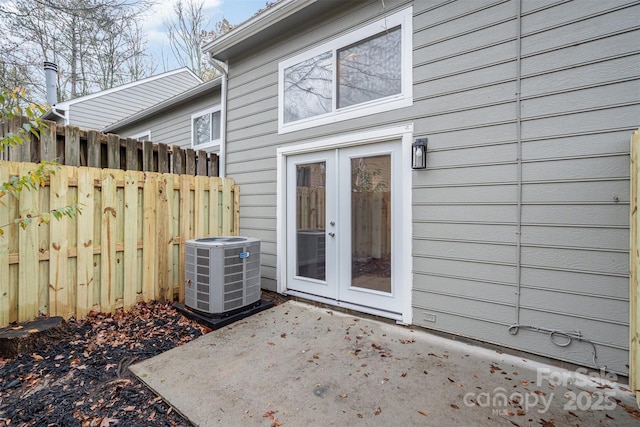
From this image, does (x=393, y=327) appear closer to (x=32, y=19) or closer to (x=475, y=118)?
(x=475, y=118)

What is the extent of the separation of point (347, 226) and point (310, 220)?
611mm

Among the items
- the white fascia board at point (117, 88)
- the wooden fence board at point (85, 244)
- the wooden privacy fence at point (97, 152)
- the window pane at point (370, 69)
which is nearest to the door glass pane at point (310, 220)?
the window pane at point (370, 69)

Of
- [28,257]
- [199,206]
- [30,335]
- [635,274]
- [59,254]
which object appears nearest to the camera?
[635,274]

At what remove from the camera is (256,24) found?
4.00 metres

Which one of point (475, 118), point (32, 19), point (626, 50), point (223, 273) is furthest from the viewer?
point (32, 19)

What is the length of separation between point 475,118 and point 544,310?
178cm

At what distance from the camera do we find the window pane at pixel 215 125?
6.21 metres

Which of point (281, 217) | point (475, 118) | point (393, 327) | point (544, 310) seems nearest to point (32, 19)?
point (281, 217)

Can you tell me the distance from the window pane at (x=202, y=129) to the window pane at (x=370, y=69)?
3830 millimetres

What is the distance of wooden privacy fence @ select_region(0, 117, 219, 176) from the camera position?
290cm

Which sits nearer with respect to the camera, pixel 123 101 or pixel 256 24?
pixel 256 24

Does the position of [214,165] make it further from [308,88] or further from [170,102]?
[170,102]

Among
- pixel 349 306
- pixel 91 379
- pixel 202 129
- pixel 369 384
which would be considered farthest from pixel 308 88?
pixel 91 379

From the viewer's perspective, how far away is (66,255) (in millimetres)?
2975
